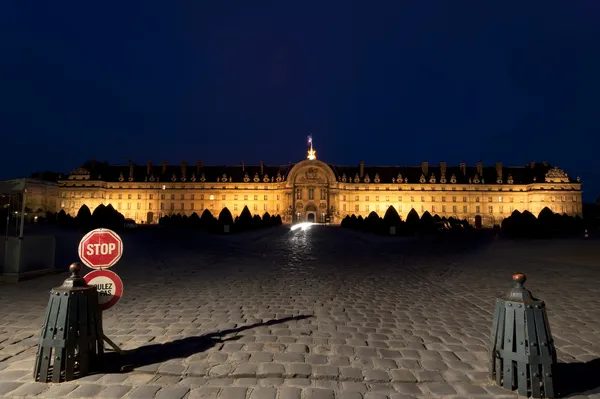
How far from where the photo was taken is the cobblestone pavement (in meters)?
4.18

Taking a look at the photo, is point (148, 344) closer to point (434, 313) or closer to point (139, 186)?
point (434, 313)

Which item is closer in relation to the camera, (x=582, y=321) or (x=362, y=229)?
(x=582, y=321)

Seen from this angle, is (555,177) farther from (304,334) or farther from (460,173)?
(304,334)

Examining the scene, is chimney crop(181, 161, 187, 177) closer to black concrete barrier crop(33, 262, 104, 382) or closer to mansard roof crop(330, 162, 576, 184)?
mansard roof crop(330, 162, 576, 184)

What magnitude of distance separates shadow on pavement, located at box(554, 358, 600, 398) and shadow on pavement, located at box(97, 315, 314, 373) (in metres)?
4.14

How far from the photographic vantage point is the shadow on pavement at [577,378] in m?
4.03

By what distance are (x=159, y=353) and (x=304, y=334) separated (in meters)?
2.17

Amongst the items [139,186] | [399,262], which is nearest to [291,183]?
[139,186]

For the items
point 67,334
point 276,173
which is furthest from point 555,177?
point 67,334

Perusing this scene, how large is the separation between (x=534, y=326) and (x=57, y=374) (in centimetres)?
512

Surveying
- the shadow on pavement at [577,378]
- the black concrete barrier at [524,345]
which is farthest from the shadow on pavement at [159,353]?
the shadow on pavement at [577,378]

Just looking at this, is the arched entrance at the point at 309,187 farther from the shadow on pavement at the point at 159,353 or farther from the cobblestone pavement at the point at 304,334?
the shadow on pavement at the point at 159,353

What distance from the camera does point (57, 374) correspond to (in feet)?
13.8

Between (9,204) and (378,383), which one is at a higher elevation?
(9,204)
